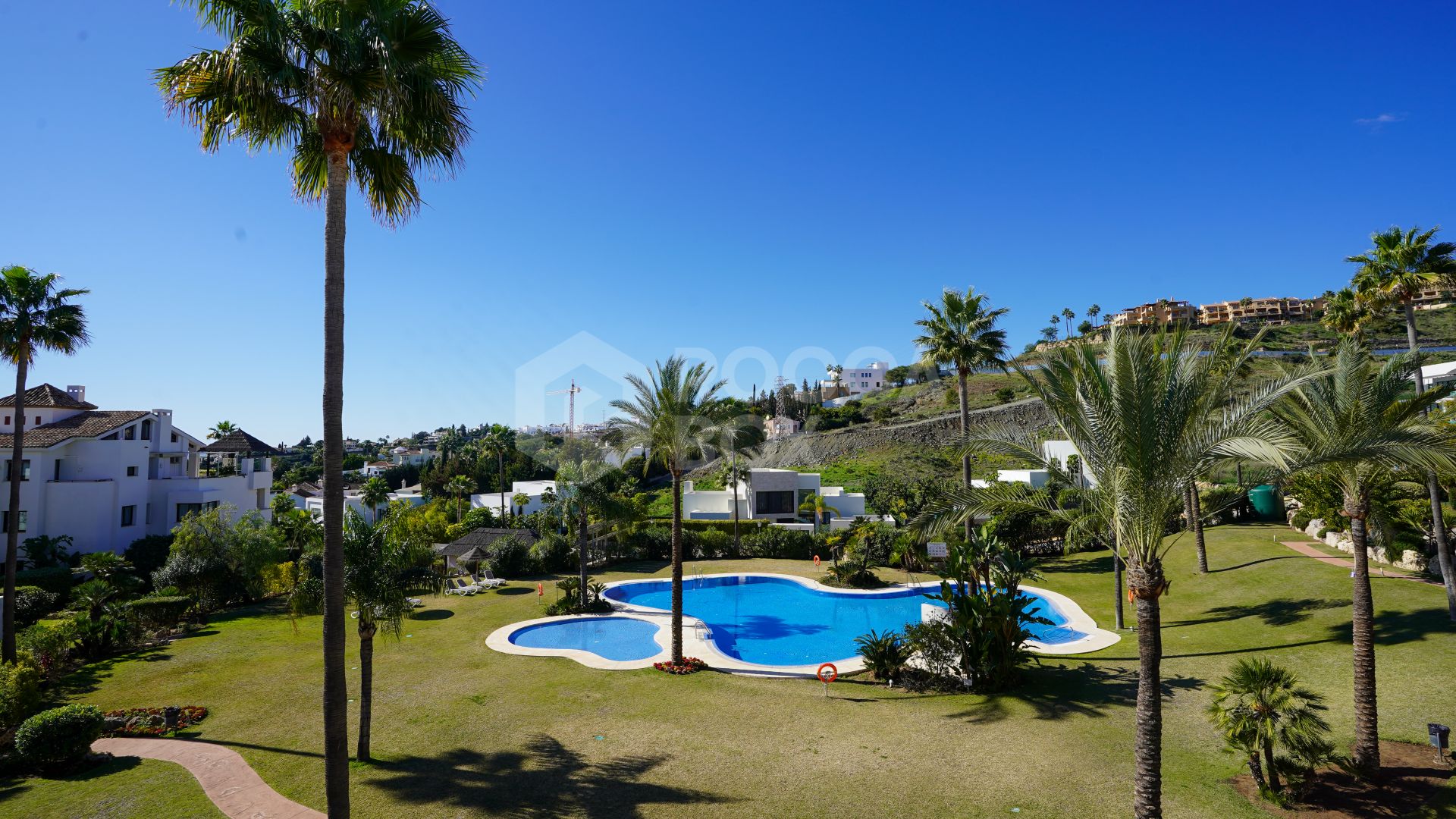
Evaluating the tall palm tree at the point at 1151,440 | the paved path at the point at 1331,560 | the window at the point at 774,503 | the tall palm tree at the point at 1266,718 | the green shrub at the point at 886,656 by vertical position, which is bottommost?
the green shrub at the point at 886,656

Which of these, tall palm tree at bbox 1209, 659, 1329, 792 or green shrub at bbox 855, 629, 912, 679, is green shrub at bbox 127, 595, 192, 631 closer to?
green shrub at bbox 855, 629, 912, 679

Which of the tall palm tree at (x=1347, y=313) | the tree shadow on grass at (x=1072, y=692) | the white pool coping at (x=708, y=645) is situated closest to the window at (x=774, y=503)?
the white pool coping at (x=708, y=645)

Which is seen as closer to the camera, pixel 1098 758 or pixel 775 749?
pixel 1098 758

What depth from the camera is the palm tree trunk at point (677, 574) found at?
16.8m

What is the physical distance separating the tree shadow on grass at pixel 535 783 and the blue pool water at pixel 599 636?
7343 mm

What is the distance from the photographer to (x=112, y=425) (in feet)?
100

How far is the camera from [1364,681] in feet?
32.2

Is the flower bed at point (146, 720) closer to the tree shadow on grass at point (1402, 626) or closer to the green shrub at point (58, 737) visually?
the green shrub at point (58, 737)

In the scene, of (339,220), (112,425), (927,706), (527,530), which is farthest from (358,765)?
(112,425)

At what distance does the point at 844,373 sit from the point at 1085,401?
143 metres

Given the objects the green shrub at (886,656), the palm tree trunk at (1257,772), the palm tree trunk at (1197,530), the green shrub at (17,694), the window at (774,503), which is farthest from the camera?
the window at (774,503)

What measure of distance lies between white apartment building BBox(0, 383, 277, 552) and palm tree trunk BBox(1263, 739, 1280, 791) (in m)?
35.3

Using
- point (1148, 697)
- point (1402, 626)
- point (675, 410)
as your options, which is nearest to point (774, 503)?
point (675, 410)

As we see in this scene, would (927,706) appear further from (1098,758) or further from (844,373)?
(844,373)
